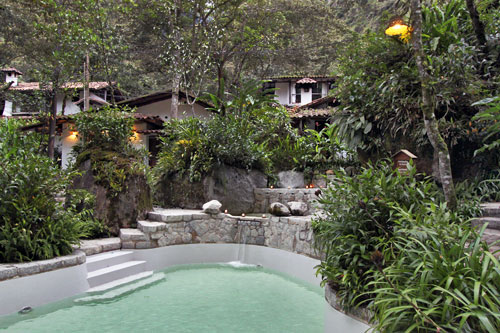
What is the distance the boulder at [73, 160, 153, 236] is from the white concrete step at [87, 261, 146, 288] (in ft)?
3.31

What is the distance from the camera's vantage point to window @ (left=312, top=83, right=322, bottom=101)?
20.3 metres

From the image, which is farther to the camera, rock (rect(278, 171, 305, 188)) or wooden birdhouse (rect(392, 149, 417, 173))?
rock (rect(278, 171, 305, 188))

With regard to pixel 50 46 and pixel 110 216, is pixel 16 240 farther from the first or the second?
pixel 50 46

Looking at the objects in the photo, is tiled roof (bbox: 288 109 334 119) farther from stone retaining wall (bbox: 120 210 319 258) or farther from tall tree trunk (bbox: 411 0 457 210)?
tall tree trunk (bbox: 411 0 457 210)

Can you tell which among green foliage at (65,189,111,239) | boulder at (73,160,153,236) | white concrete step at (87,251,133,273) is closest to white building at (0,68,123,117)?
boulder at (73,160,153,236)

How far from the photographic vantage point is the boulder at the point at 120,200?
6.34 metres

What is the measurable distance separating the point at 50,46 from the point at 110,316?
9.99m

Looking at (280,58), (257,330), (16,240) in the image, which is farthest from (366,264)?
(280,58)

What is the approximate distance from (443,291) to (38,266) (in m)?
4.48

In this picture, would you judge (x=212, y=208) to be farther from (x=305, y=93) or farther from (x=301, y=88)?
(x=301, y=88)

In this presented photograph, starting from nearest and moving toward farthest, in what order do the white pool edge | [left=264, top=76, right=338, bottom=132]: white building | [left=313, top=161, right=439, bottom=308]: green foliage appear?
[left=313, top=161, right=439, bottom=308]: green foliage
the white pool edge
[left=264, top=76, right=338, bottom=132]: white building

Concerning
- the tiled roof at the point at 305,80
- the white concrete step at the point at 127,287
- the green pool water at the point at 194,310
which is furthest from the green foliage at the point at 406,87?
the tiled roof at the point at 305,80

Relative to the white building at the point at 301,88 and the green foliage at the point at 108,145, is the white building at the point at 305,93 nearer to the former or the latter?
the white building at the point at 301,88

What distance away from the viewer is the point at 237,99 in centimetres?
911
